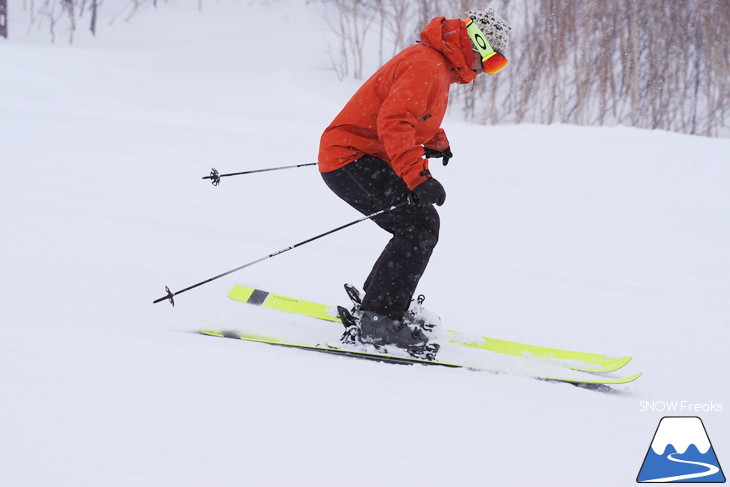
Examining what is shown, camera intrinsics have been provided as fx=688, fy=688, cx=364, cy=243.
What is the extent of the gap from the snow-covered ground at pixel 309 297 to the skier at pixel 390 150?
336 mm

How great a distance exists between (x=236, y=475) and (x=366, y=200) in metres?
1.44

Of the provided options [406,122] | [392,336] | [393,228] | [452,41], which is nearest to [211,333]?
[392,336]

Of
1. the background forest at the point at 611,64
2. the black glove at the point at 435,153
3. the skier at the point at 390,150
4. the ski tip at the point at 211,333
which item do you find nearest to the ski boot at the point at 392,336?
the skier at the point at 390,150

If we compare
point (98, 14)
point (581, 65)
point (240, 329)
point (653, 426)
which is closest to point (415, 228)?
point (240, 329)

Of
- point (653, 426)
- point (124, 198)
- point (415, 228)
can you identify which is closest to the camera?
point (653, 426)

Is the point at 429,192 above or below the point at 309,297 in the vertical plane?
above

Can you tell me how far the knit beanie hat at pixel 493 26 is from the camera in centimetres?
296

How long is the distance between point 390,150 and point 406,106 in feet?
0.62

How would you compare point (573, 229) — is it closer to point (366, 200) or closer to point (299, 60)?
point (366, 200)

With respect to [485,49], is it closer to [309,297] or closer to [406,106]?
[406,106]

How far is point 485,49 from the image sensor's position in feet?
9.66

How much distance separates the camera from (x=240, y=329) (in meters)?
3.26

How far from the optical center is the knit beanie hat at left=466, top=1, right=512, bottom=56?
296cm

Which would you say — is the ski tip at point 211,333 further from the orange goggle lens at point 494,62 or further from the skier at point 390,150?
the orange goggle lens at point 494,62
